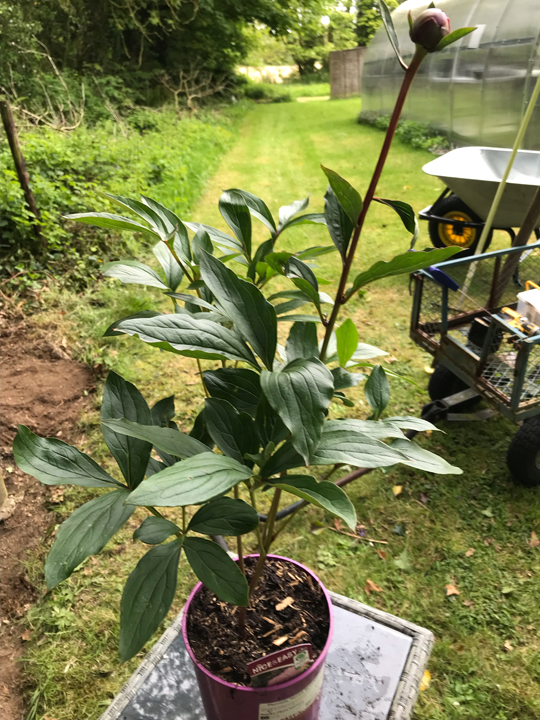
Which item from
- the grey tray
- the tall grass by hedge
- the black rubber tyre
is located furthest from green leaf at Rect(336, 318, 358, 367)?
the tall grass by hedge

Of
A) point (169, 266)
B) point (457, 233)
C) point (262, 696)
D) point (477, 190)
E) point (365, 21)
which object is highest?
point (365, 21)

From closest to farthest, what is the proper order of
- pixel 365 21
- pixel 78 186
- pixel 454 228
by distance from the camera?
pixel 454 228
pixel 78 186
pixel 365 21

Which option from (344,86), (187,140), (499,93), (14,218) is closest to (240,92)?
(344,86)

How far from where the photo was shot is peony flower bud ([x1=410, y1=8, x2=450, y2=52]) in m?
0.52

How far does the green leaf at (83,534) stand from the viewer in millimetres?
595

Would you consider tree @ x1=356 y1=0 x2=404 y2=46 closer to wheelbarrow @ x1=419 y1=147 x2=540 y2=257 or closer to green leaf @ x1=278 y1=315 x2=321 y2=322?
wheelbarrow @ x1=419 y1=147 x2=540 y2=257

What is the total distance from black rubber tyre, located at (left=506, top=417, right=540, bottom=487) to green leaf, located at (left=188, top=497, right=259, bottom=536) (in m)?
1.58

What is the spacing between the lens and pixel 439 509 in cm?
195

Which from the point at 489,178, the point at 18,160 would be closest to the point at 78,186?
the point at 18,160

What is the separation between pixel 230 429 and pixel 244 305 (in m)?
0.18

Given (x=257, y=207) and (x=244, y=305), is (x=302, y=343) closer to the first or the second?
(x=244, y=305)

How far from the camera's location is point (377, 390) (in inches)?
35.7

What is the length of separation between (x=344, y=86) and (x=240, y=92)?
3127mm

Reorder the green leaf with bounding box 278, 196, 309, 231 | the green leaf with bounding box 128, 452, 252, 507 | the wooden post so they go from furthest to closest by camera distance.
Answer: the wooden post → the green leaf with bounding box 278, 196, 309, 231 → the green leaf with bounding box 128, 452, 252, 507
